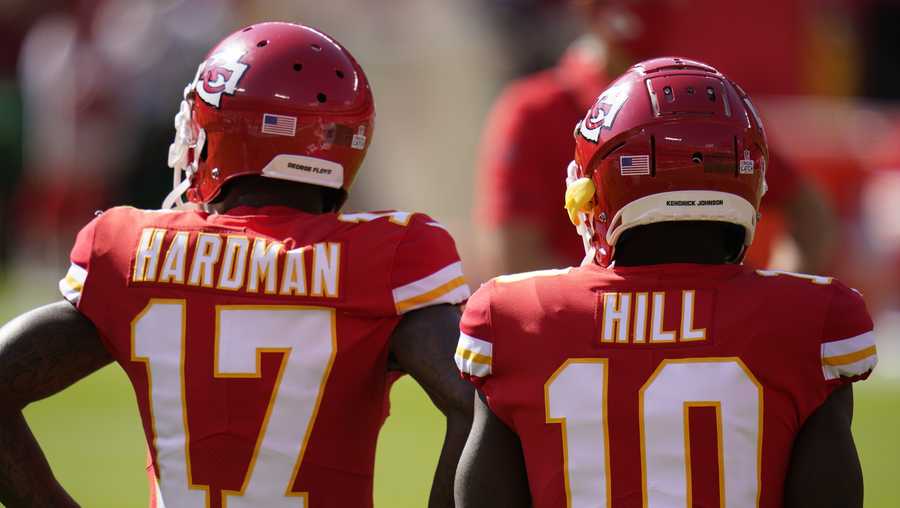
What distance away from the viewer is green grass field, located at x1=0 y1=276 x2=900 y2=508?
6.72 m

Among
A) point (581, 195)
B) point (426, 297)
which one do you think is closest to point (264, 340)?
point (426, 297)

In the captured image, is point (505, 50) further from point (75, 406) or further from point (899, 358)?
point (75, 406)

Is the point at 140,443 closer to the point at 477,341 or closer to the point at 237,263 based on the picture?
the point at 237,263

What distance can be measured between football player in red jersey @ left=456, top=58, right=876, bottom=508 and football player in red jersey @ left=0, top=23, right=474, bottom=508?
0.28 metres

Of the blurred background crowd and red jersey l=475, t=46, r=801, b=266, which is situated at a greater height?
red jersey l=475, t=46, r=801, b=266

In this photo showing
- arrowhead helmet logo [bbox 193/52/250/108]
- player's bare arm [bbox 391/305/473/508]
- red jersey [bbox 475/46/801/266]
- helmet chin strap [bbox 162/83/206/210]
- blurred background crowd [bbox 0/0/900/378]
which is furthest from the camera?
blurred background crowd [bbox 0/0/900/378]

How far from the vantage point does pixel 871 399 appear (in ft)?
29.9

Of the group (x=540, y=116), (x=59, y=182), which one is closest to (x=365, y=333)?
(x=540, y=116)

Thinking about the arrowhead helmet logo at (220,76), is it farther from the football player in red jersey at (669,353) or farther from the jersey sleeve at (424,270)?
the football player in red jersey at (669,353)

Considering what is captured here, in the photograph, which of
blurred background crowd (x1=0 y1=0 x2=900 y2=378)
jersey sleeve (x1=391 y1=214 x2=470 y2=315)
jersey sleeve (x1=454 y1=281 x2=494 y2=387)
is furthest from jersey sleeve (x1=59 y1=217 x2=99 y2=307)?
blurred background crowd (x1=0 y1=0 x2=900 y2=378)

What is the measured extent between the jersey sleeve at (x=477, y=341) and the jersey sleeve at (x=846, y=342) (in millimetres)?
628

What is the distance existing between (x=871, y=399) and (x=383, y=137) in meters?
7.79

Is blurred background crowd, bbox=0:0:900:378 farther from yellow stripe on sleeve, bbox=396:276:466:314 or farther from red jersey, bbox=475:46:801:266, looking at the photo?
yellow stripe on sleeve, bbox=396:276:466:314

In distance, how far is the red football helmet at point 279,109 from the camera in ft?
10.8
